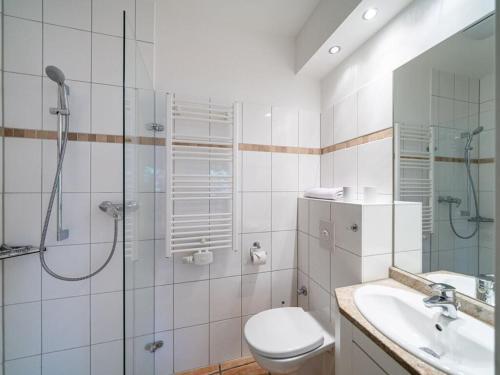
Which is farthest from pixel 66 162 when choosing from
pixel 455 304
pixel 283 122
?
pixel 455 304

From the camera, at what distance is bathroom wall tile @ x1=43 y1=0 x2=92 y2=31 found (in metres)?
1.20

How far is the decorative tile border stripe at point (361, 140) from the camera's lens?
1.21 metres

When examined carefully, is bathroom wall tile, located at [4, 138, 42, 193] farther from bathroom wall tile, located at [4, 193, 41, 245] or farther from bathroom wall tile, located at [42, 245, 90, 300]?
bathroom wall tile, located at [42, 245, 90, 300]

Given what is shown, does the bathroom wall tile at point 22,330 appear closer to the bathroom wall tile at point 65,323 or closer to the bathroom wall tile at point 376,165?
the bathroom wall tile at point 65,323

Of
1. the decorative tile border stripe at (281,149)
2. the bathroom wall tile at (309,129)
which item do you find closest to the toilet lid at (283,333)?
the decorative tile border stripe at (281,149)

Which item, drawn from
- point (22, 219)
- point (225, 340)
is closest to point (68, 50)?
point (22, 219)

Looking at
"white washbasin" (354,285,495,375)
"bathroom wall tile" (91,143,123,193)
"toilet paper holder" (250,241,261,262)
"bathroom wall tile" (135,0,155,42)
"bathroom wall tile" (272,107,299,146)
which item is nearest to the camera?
"white washbasin" (354,285,495,375)

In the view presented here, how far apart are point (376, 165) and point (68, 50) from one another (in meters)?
2.11

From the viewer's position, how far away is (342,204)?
3.94 feet

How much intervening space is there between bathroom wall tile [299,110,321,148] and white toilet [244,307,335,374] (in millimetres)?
1380

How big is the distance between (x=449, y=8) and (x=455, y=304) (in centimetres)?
129

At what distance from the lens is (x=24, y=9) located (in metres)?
1.15

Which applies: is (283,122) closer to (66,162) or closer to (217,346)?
(66,162)

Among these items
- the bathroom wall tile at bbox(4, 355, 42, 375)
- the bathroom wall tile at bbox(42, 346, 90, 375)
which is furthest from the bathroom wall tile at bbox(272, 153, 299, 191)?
the bathroom wall tile at bbox(4, 355, 42, 375)
